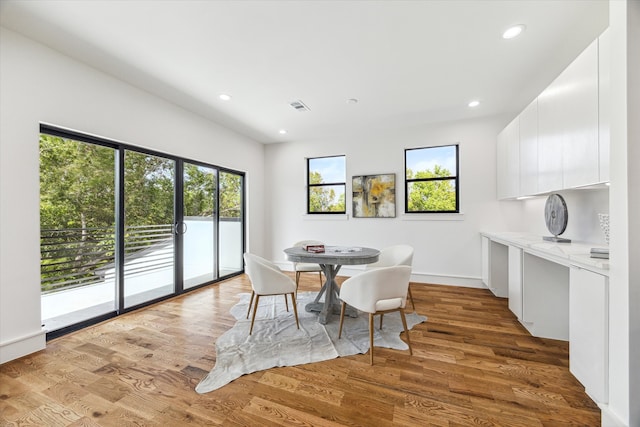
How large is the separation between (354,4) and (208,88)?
2029mm

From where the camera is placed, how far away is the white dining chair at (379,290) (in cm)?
207

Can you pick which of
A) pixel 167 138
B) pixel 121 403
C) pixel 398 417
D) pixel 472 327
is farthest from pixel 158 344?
pixel 472 327

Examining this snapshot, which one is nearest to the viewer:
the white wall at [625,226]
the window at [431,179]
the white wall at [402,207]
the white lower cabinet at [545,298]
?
the white wall at [625,226]

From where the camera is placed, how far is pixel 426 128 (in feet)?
14.6

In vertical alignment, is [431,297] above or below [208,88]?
below

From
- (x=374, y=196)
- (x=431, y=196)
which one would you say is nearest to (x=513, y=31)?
(x=431, y=196)

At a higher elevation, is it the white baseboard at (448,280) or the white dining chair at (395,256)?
the white dining chair at (395,256)

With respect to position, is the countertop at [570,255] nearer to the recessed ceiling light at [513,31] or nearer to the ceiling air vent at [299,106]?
the recessed ceiling light at [513,31]

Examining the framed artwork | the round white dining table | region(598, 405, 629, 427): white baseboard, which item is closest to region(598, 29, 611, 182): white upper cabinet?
region(598, 405, 629, 427): white baseboard

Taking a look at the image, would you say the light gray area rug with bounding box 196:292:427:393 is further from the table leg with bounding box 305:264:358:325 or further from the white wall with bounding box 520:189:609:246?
the white wall with bounding box 520:189:609:246

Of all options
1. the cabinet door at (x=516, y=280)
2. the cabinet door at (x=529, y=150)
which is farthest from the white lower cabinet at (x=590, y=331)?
the cabinet door at (x=529, y=150)

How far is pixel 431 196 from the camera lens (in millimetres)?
4480

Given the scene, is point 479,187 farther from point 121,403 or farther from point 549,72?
point 121,403

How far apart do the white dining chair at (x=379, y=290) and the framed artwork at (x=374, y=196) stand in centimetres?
261
